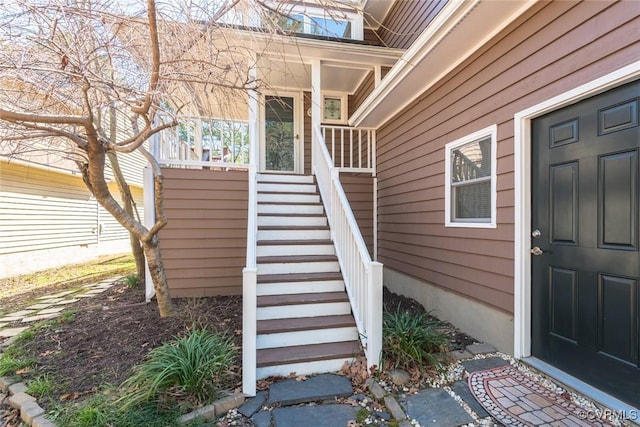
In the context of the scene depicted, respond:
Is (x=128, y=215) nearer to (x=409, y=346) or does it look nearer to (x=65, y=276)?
(x=409, y=346)

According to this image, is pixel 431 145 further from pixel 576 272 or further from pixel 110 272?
pixel 110 272

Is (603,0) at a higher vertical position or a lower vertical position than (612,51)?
higher

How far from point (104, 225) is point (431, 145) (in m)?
11.1

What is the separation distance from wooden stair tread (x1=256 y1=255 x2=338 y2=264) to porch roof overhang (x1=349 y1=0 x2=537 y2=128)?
246cm

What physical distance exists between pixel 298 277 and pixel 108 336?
209 cm

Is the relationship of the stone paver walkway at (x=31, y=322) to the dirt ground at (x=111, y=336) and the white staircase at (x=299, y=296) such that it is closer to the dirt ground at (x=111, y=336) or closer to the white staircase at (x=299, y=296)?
the dirt ground at (x=111, y=336)

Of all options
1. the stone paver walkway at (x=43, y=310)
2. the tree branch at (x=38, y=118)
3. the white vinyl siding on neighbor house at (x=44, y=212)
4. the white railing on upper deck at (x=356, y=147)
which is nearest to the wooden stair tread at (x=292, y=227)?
the white railing on upper deck at (x=356, y=147)

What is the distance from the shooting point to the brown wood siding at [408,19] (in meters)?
4.83

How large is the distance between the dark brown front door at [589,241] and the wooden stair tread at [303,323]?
166cm

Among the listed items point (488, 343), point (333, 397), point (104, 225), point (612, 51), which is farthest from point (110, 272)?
point (612, 51)

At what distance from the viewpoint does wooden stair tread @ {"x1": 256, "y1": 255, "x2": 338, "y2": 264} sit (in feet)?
12.0

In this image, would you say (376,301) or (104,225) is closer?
(376,301)

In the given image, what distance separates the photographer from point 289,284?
3.42 meters

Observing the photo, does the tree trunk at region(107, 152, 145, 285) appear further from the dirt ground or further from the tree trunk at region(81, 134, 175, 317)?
the tree trunk at region(81, 134, 175, 317)
